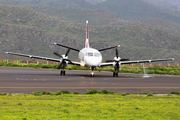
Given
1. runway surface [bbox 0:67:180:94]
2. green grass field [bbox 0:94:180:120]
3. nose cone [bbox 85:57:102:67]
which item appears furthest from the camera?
nose cone [bbox 85:57:102:67]

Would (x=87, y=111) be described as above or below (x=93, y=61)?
below

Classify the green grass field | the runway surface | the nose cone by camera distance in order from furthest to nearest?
the nose cone → the runway surface → the green grass field

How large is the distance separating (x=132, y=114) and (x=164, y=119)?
1.31 m

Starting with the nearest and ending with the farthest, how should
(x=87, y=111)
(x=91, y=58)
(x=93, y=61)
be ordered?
(x=87, y=111) < (x=93, y=61) < (x=91, y=58)

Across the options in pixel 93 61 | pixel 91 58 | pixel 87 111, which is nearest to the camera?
pixel 87 111

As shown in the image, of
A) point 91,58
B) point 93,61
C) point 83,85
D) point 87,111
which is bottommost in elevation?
point 87,111

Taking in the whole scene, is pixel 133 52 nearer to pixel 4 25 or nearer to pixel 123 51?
pixel 123 51

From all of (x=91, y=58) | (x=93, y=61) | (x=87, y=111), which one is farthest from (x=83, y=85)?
(x=91, y=58)

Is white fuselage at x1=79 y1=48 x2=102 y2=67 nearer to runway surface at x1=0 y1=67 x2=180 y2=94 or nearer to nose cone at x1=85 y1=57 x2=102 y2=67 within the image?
nose cone at x1=85 y1=57 x2=102 y2=67

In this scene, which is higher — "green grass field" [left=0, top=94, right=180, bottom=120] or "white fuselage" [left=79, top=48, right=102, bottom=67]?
"white fuselage" [left=79, top=48, right=102, bottom=67]

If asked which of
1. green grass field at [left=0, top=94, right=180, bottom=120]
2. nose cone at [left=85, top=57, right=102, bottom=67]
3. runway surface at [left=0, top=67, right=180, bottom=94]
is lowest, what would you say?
green grass field at [left=0, top=94, right=180, bottom=120]

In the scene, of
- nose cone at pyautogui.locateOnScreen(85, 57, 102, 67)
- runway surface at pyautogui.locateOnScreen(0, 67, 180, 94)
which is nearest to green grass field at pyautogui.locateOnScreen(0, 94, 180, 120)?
runway surface at pyautogui.locateOnScreen(0, 67, 180, 94)

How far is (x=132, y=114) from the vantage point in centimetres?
1201

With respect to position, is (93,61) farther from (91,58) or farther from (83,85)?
(83,85)
